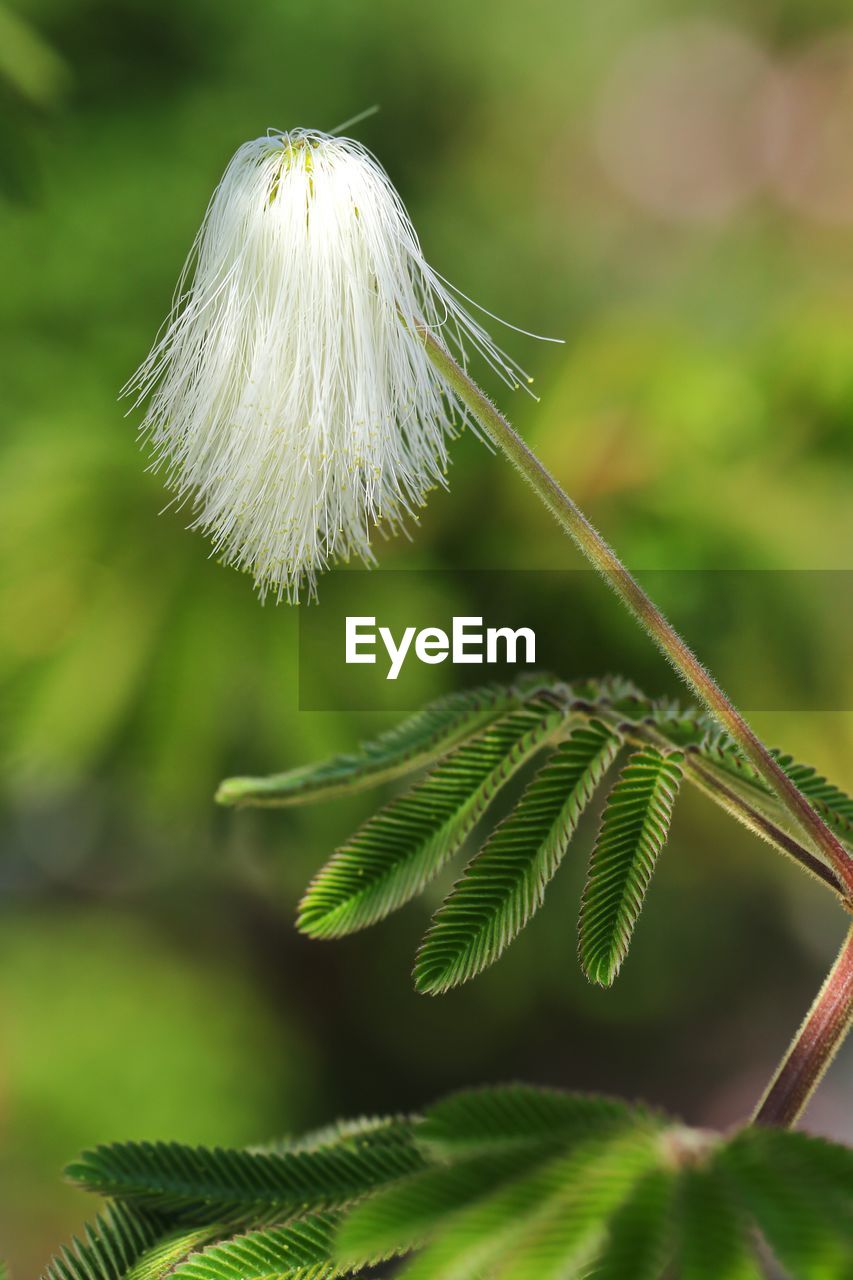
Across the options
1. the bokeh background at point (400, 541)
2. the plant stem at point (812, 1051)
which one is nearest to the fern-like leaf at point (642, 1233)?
the plant stem at point (812, 1051)

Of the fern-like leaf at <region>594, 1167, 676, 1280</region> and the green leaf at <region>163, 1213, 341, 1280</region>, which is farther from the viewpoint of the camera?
the green leaf at <region>163, 1213, 341, 1280</region>

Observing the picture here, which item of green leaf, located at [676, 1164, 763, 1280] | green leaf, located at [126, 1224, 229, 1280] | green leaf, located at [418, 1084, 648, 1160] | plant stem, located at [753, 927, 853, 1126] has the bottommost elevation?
green leaf, located at [126, 1224, 229, 1280]

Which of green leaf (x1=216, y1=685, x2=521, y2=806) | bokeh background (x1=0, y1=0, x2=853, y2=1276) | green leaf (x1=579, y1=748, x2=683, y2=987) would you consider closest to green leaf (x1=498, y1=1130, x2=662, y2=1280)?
green leaf (x1=579, y1=748, x2=683, y2=987)

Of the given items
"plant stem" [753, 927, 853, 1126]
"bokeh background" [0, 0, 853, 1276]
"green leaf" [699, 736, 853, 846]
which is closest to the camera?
"plant stem" [753, 927, 853, 1126]

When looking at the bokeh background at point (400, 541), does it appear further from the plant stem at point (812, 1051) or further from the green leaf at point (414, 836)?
the plant stem at point (812, 1051)

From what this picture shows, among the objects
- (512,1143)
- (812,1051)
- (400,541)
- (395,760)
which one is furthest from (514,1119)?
(400,541)

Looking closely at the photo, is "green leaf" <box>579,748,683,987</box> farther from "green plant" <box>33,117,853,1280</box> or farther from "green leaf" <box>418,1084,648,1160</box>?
"green leaf" <box>418,1084,648,1160</box>

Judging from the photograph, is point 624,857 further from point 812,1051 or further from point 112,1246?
point 112,1246
